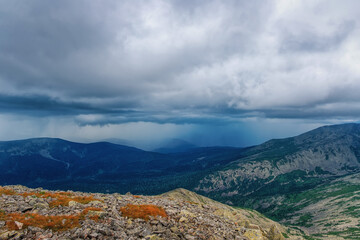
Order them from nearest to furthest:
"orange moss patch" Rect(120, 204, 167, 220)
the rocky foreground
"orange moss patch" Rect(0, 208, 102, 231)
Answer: the rocky foreground → "orange moss patch" Rect(0, 208, 102, 231) → "orange moss patch" Rect(120, 204, 167, 220)

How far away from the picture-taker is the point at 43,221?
27.8 m

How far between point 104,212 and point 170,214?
1164 centimetres

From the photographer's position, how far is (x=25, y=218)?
28.5m

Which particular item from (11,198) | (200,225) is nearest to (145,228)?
(200,225)

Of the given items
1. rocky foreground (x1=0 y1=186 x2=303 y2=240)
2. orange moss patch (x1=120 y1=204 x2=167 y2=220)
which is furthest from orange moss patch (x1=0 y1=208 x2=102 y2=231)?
orange moss patch (x1=120 y1=204 x2=167 y2=220)

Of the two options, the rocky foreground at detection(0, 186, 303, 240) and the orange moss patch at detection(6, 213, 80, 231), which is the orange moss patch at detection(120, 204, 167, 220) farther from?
the orange moss patch at detection(6, 213, 80, 231)

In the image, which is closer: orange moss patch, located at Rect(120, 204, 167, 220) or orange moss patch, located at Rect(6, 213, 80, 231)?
orange moss patch, located at Rect(6, 213, 80, 231)

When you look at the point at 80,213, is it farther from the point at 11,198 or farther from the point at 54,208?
the point at 11,198

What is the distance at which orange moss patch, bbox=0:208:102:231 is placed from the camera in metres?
26.9

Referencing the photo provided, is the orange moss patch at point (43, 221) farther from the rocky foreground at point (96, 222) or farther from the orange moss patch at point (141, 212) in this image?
the orange moss patch at point (141, 212)

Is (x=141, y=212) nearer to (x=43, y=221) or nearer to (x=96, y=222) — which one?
(x=96, y=222)

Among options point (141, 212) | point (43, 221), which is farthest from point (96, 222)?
point (141, 212)

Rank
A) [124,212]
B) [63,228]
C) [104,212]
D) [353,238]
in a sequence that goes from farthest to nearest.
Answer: [353,238] < [124,212] < [104,212] < [63,228]

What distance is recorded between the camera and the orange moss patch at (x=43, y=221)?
88.1 ft
